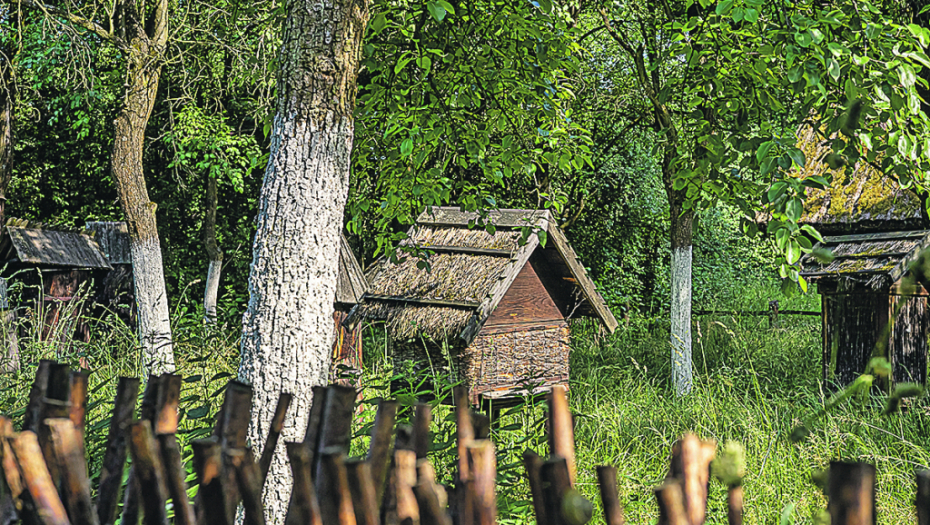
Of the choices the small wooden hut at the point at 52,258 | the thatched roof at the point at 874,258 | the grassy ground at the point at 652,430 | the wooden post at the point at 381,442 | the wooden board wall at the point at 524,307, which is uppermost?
the small wooden hut at the point at 52,258

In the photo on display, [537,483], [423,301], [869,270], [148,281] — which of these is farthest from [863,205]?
[148,281]

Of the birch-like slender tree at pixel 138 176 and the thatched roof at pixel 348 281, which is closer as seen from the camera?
the thatched roof at pixel 348 281

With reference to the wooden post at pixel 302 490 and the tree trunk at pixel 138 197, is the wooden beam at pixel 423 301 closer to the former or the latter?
the tree trunk at pixel 138 197

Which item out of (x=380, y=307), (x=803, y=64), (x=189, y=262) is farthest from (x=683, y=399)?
(x=189, y=262)

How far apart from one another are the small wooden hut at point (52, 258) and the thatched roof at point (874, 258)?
31.5ft

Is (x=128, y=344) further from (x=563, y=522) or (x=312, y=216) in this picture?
(x=563, y=522)

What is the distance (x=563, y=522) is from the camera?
2.74ft

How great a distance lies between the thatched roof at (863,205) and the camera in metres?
5.66

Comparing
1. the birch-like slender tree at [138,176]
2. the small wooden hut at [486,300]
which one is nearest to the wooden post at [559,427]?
the small wooden hut at [486,300]

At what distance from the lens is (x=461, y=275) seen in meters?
5.59

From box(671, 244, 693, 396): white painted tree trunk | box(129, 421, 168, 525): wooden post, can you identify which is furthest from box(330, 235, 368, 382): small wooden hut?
box(129, 421, 168, 525): wooden post

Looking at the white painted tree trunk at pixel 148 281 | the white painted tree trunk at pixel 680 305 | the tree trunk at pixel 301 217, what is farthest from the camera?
the white painted tree trunk at pixel 148 281

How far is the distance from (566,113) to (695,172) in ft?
4.64

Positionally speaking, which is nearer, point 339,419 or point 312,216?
→ point 339,419
